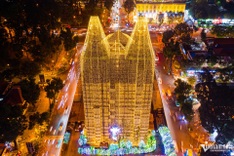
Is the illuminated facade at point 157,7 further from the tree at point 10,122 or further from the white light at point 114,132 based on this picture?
the tree at point 10,122

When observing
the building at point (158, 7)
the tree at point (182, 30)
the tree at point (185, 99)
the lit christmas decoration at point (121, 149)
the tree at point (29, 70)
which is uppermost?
the building at point (158, 7)

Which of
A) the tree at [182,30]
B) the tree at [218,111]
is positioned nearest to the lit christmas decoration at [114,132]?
the tree at [218,111]

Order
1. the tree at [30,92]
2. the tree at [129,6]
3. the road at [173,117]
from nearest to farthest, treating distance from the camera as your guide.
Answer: the road at [173,117] < the tree at [30,92] < the tree at [129,6]

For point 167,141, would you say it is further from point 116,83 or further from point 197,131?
point 116,83

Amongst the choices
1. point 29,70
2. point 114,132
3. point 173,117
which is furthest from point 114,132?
point 29,70

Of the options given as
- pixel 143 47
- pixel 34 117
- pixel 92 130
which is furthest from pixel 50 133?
pixel 143 47

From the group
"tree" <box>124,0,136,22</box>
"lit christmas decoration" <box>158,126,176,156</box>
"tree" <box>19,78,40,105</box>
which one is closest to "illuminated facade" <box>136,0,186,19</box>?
"tree" <box>124,0,136,22</box>

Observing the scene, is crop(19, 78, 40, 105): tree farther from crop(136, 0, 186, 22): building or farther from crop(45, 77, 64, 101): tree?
crop(136, 0, 186, 22): building
